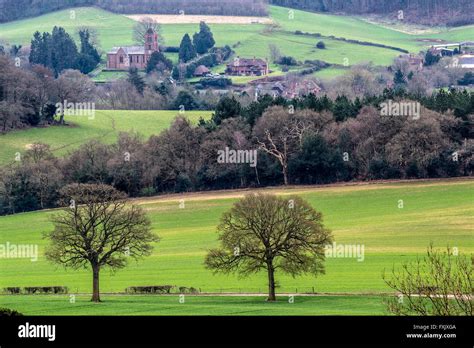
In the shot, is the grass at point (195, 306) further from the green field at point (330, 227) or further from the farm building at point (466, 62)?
the farm building at point (466, 62)

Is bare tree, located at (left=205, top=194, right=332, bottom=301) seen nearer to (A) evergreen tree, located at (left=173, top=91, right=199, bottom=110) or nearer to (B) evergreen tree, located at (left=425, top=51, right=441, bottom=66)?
(A) evergreen tree, located at (left=173, top=91, right=199, bottom=110)

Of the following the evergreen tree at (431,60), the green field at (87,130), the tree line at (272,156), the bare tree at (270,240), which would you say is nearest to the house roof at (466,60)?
the evergreen tree at (431,60)

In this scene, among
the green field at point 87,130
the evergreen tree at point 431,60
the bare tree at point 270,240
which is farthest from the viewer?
the evergreen tree at point 431,60

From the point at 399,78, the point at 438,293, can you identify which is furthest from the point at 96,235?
the point at 399,78

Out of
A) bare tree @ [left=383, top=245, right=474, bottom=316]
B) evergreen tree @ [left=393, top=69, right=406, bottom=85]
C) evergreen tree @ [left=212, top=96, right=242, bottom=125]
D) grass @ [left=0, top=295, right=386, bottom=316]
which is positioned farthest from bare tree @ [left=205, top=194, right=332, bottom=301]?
evergreen tree @ [left=393, top=69, right=406, bottom=85]

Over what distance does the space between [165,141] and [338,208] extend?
21413 mm

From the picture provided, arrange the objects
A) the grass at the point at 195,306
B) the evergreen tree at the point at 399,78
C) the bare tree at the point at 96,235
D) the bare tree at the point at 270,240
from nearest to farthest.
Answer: the grass at the point at 195,306 → the bare tree at the point at 270,240 → the bare tree at the point at 96,235 → the evergreen tree at the point at 399,78

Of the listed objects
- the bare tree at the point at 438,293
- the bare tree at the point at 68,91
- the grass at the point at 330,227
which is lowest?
the grass at the point at 330,227

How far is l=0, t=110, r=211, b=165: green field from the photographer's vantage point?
367 ft

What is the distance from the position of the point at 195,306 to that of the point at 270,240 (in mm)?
10252

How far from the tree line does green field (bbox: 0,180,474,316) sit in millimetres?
3199

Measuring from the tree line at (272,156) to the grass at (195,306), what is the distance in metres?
40.2

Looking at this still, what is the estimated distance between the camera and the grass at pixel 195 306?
39.0 metres
